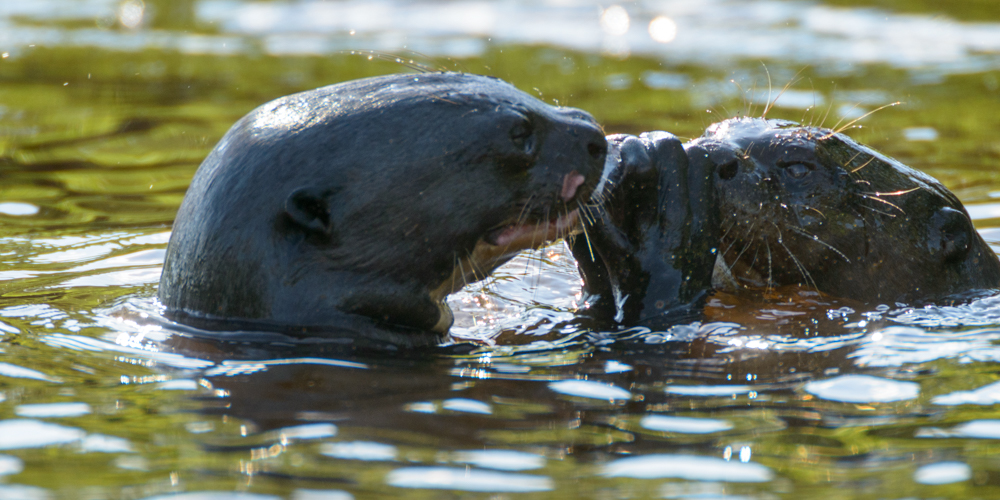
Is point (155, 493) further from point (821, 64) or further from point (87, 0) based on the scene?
point (87, 0)

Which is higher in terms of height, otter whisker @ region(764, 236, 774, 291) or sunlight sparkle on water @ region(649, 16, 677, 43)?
sunlight sparkle on water @ region(649, 16, 677, 43)

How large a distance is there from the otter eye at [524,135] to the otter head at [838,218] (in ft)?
3.36

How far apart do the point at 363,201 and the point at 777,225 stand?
1957 millimetres

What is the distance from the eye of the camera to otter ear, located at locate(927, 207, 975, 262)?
488 centimetres

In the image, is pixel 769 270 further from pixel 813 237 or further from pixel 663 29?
pixel 663 29

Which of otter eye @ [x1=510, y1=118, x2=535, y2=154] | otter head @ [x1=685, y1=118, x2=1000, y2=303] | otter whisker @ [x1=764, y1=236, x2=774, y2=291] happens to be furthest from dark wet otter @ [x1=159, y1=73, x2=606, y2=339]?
otter whisker @ [x1=764, y1=236, x2=774, y2=291]

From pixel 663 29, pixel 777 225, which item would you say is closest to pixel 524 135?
pixel 777 225

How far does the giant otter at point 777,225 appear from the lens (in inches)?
181

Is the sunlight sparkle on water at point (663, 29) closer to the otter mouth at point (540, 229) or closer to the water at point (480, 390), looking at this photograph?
the water at point (480, 390)

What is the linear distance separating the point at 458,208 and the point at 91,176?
4983 millimetres

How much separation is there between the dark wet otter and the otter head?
3.31 ft

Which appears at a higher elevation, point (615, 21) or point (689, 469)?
point (615, 21)

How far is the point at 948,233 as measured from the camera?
4910 mm

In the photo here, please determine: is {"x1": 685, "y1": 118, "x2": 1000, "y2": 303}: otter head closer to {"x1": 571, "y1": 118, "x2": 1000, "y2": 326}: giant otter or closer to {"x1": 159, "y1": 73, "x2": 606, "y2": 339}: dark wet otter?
{"x1": 571, "y1": 118, "x2": 1000, "y2": 326}: giant otter
